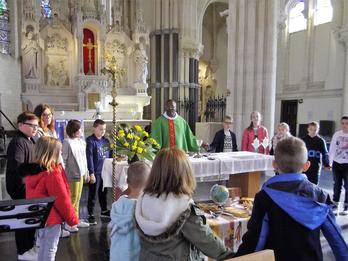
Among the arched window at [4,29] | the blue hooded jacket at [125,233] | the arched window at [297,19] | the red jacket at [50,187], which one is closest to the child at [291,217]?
the blue hooded jacket at [125,233]

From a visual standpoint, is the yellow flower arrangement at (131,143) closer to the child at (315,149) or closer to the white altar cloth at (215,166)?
the white altar cloth at (215,166)

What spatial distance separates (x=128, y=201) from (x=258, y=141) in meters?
4.41

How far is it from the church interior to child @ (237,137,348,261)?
759 centimetres

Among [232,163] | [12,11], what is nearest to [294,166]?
[232,163]

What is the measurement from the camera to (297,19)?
16750 mm

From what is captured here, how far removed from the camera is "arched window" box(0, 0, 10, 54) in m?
13.4

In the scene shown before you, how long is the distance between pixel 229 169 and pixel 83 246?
2277mm

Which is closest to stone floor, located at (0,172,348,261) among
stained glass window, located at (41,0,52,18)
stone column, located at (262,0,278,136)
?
stone column, located at (262,0,278,136)

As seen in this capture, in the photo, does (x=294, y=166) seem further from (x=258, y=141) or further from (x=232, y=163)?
(x=258, y=141)

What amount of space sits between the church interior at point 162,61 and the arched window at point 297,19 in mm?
51

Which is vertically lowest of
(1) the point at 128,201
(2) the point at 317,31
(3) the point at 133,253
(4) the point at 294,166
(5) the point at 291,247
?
(3) the point at 133,253

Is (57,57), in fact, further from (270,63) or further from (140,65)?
(270,63)

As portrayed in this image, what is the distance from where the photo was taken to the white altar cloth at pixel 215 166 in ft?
14.3

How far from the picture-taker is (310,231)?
176cm
